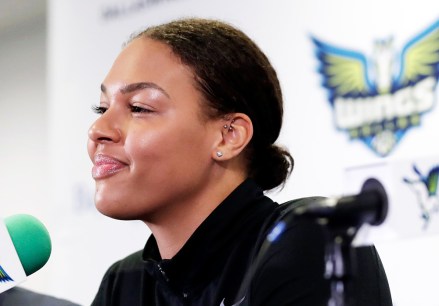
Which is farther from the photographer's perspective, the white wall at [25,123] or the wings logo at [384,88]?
the white wall at [25,123]

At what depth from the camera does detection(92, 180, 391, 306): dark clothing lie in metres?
1.01

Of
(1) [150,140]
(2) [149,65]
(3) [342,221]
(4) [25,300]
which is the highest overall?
(2) [149,65]

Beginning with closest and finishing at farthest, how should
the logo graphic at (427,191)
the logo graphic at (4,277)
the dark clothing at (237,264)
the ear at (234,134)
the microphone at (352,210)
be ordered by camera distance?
the microphone at (352,210)
the dark clothing at (237,264)
the logo graphic at (4,277)
the ear at (234,134)
the logo graphic at (427,191)

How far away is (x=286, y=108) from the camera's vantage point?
1.74m

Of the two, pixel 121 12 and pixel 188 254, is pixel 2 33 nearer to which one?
pixel 121 12

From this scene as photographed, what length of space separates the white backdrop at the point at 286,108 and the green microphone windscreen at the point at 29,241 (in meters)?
0.49

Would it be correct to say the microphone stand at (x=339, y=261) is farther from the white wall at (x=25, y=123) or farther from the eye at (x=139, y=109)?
the white wall at (x=25, y=123)

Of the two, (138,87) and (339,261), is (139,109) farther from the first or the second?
(339,261)

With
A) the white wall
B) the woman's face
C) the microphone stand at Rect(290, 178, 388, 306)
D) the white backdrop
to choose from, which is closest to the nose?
the woman's face

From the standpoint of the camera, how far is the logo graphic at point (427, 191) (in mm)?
1477

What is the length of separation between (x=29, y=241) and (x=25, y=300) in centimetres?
9

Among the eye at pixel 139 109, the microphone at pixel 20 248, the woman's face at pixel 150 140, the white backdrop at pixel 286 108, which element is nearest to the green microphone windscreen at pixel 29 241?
the microphone at pixel 20 248

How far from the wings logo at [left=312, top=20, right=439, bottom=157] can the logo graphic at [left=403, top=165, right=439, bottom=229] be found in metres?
0.08

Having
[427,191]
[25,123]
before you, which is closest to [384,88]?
[427,191]
